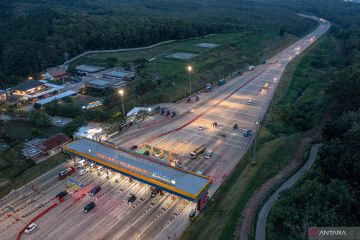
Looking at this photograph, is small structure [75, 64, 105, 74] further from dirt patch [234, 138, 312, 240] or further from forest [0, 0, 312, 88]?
dirt patch [234, 138, 312, 240]

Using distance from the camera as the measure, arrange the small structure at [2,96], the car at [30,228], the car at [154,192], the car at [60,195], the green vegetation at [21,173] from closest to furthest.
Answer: the car at [30,228]
the car at [60,195]
the car at [154,192]
the green vegetation at [21,173]
the small structure at [2,96]

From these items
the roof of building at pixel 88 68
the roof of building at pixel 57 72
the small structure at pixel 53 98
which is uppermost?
the roof of building at pixel 88 68

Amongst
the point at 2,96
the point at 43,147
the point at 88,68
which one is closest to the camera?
the point at 43,147

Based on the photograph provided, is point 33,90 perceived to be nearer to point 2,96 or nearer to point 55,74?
point 2,96

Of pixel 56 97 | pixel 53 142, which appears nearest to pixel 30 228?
pixel 53 142

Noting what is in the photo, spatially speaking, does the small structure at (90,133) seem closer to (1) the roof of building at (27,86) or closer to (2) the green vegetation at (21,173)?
(2) the green vegetation at (21,173)

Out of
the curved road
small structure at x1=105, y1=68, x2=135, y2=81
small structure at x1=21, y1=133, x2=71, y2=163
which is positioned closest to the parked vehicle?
the curved road

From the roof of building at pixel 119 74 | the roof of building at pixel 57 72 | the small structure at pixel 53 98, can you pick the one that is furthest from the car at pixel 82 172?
the roof of building at pixel 57 72
